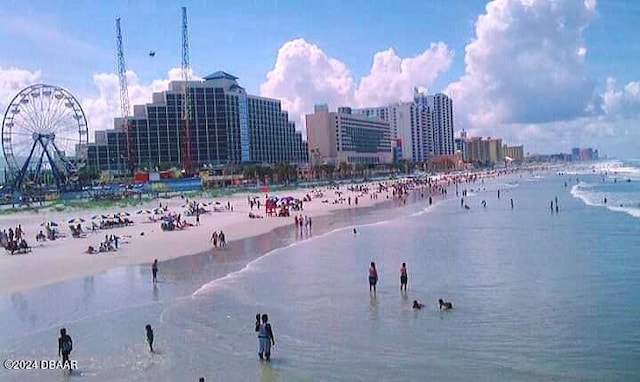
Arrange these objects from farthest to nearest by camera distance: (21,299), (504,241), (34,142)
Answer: (34,142), (504,241), (21,299)

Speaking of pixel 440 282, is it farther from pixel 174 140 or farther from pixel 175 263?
pixel 174 140

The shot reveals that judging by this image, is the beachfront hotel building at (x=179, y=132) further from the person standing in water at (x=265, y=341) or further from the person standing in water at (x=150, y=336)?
the person standing in water at (x=265, y=341)

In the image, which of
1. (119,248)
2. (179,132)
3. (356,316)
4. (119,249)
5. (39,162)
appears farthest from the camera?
(179,132)

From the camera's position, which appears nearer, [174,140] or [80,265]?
[80,265]

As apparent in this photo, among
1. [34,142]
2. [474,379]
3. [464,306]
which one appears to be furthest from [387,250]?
[34,142]

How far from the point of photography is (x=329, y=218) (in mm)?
53000

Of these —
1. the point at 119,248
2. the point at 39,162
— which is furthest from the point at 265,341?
the point at 39,162

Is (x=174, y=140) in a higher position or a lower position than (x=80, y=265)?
higher

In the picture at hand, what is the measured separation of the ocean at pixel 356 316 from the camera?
12930mm

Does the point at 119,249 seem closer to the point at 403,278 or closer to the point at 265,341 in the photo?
the point at 403,278

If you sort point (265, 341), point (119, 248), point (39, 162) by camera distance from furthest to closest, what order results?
point (39, 162), point (119, 248), point (265, 341)

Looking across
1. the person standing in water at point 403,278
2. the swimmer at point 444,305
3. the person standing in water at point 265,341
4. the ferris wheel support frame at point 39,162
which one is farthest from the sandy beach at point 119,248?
the ferris wheel support frame at point 39,162

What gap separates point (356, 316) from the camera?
671 inches

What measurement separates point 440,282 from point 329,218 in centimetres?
3169
